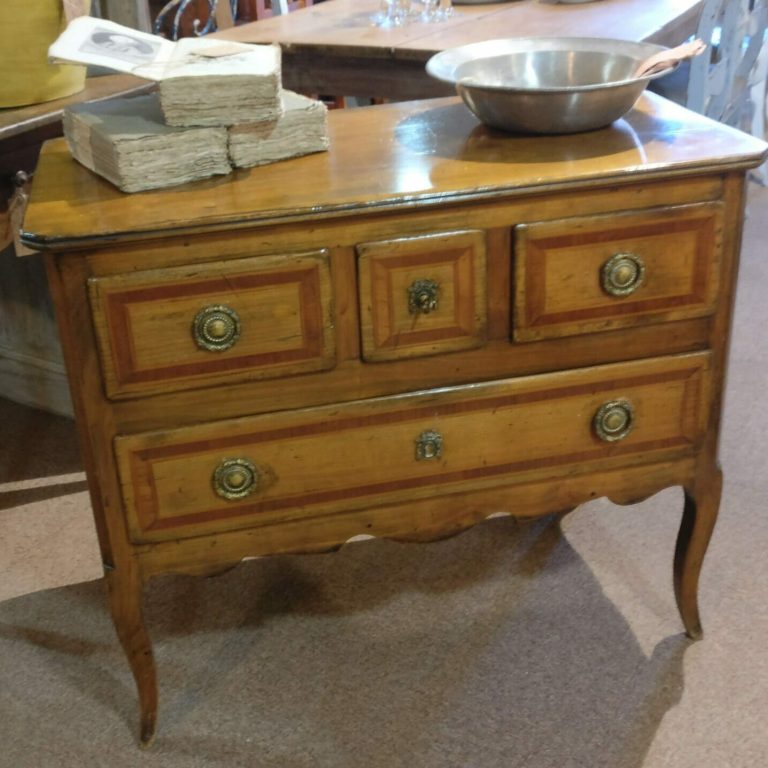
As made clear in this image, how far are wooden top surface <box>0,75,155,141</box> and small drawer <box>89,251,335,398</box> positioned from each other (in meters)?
0.67

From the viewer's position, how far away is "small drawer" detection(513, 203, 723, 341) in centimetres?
127

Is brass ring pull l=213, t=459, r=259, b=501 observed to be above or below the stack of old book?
below

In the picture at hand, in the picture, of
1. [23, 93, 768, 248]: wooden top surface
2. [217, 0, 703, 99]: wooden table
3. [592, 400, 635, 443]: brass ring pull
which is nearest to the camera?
[23, 93, 768, 248]: wooden top surface

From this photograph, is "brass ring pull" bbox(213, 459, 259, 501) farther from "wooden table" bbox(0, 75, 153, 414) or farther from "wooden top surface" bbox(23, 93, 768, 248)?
"wooden table" bbox(0, 75, 153, 414)

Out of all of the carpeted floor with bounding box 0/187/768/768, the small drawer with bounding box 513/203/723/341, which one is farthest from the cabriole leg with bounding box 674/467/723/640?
the small drawer with bounding box 513/203/723/341

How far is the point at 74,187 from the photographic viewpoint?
1.28 metres

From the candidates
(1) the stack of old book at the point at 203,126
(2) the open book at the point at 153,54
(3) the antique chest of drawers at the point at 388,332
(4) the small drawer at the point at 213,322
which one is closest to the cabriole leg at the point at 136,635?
(3) the antique chest of drawers at the point at 388,332

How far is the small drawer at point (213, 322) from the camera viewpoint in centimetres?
118

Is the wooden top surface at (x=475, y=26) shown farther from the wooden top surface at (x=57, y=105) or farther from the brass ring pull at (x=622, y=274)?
the brass ring pull at (x=622, y=274)

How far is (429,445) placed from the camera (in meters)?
1.34

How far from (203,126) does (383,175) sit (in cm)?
23

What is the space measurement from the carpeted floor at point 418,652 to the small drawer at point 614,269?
581 millimetres

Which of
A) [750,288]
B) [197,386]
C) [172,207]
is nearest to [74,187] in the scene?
[172,207]

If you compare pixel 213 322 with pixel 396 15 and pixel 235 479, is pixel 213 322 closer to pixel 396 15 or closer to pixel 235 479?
pixel 235 479
